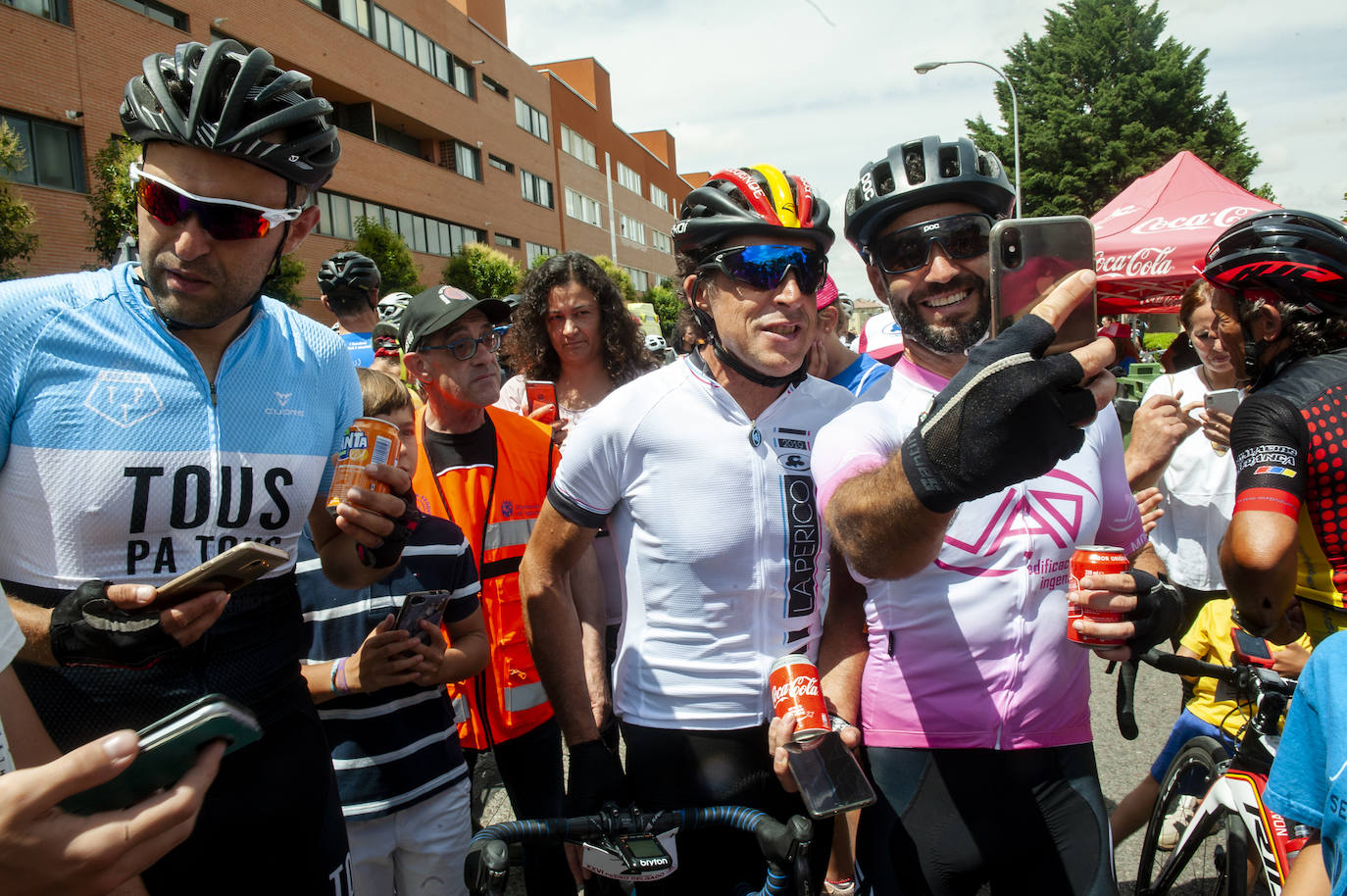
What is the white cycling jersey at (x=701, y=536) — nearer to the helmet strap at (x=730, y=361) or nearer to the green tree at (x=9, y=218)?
the helmet strap at (x=730, y=361)

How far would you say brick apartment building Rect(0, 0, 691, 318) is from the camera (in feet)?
57.7

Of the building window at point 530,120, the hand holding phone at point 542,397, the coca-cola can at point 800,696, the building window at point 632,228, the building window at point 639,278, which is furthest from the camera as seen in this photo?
the building window at point 639,278

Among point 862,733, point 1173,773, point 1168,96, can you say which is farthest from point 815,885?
point 1168,96

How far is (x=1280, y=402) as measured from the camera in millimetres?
2438

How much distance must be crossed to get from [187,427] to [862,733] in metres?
1.90

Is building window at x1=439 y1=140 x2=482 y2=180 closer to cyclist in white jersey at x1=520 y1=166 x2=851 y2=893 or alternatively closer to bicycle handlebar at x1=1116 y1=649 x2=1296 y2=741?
cyclist in white jersey at x1=520 y1=166 x2=851 y2=893

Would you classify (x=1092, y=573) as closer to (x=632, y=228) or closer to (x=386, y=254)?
(x=386, y=254)

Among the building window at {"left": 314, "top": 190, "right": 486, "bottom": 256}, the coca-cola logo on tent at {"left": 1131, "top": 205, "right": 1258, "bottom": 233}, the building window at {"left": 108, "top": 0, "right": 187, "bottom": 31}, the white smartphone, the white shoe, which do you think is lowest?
the white shoe

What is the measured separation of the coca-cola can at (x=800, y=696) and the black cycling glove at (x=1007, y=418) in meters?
0.65

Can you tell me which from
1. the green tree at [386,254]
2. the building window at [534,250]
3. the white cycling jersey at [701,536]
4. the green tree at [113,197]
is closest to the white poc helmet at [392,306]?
the white cycling jersey at [701,536]

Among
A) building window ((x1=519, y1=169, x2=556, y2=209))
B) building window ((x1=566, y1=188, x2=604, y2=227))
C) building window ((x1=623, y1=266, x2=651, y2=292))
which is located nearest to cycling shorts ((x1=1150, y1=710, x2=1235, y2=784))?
building window ((x1=519, y1=169, x2=556, y2=209))

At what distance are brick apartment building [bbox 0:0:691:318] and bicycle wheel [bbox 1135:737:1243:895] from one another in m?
20.8

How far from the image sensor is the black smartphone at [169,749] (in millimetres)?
1208

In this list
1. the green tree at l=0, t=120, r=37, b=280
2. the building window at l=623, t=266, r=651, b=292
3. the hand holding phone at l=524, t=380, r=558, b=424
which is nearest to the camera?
the hand holding phone at l=524, t=380, r=558, b=424
